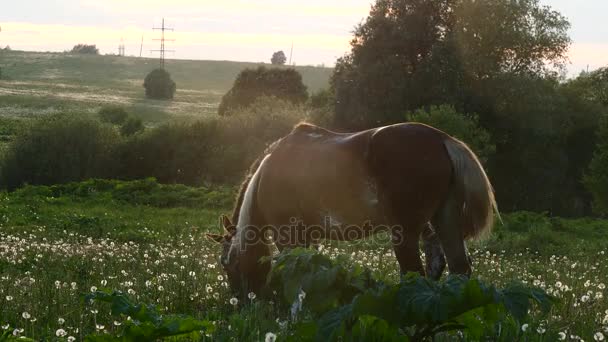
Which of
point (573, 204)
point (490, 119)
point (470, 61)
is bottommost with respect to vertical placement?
point (573, 204)

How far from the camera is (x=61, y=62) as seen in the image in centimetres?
15638

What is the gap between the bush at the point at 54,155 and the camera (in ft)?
107

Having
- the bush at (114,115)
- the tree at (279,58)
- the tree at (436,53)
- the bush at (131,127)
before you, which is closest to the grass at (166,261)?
the tree at (436,53)

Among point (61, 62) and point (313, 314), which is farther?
point (61, 62)

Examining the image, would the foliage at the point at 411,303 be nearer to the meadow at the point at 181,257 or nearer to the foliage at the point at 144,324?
the meadow at the point at 181,257

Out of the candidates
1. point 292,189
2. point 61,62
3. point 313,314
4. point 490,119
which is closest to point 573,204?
point 490,119

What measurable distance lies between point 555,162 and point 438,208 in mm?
29019

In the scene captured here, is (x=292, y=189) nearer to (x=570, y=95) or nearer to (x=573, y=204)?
(x=573, y=204)

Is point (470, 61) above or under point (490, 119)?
above

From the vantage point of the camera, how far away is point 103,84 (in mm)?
130375

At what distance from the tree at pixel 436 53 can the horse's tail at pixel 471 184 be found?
25.4 meters

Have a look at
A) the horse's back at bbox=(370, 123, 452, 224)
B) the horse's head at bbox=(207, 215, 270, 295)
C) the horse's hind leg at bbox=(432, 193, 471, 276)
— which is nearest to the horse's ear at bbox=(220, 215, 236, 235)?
the horse's head at bbox=(207, 215, 270, 295)

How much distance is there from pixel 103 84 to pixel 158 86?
2795cm

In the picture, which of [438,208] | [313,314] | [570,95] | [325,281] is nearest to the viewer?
[325,281]
